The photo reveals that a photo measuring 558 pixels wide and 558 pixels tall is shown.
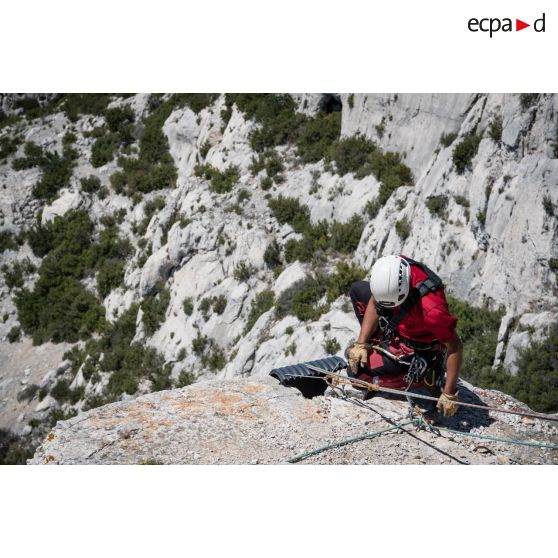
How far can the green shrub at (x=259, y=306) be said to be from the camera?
16.9 meters

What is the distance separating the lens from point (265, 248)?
762 inches

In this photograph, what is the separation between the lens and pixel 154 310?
69.2ft

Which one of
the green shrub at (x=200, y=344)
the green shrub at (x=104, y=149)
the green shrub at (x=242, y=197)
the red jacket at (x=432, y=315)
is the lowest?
the green shrub at (x=200, y=344)

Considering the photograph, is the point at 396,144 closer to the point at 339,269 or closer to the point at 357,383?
the point at 339,269

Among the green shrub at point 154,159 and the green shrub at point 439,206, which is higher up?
the green shrub at point 154,159

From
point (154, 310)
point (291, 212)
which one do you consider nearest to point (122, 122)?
point (154, 310)

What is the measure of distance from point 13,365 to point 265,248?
13.5 m

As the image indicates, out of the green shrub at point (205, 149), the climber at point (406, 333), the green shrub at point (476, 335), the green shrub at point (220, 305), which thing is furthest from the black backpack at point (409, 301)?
the green shrub at point (205, 149)

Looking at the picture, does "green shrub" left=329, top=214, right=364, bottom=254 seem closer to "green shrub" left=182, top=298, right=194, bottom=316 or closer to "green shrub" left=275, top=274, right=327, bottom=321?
"green shrub" left=275, top=274, right=327, bottom=321

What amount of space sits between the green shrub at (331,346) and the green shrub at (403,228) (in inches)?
167

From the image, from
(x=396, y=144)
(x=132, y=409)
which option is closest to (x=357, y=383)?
(x=132, y=409)

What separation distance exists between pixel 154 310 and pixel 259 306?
232 inches

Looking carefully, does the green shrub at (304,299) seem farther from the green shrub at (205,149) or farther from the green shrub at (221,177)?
the green shrub at (205,149)

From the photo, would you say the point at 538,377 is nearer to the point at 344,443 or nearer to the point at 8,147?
the point at 344,443
